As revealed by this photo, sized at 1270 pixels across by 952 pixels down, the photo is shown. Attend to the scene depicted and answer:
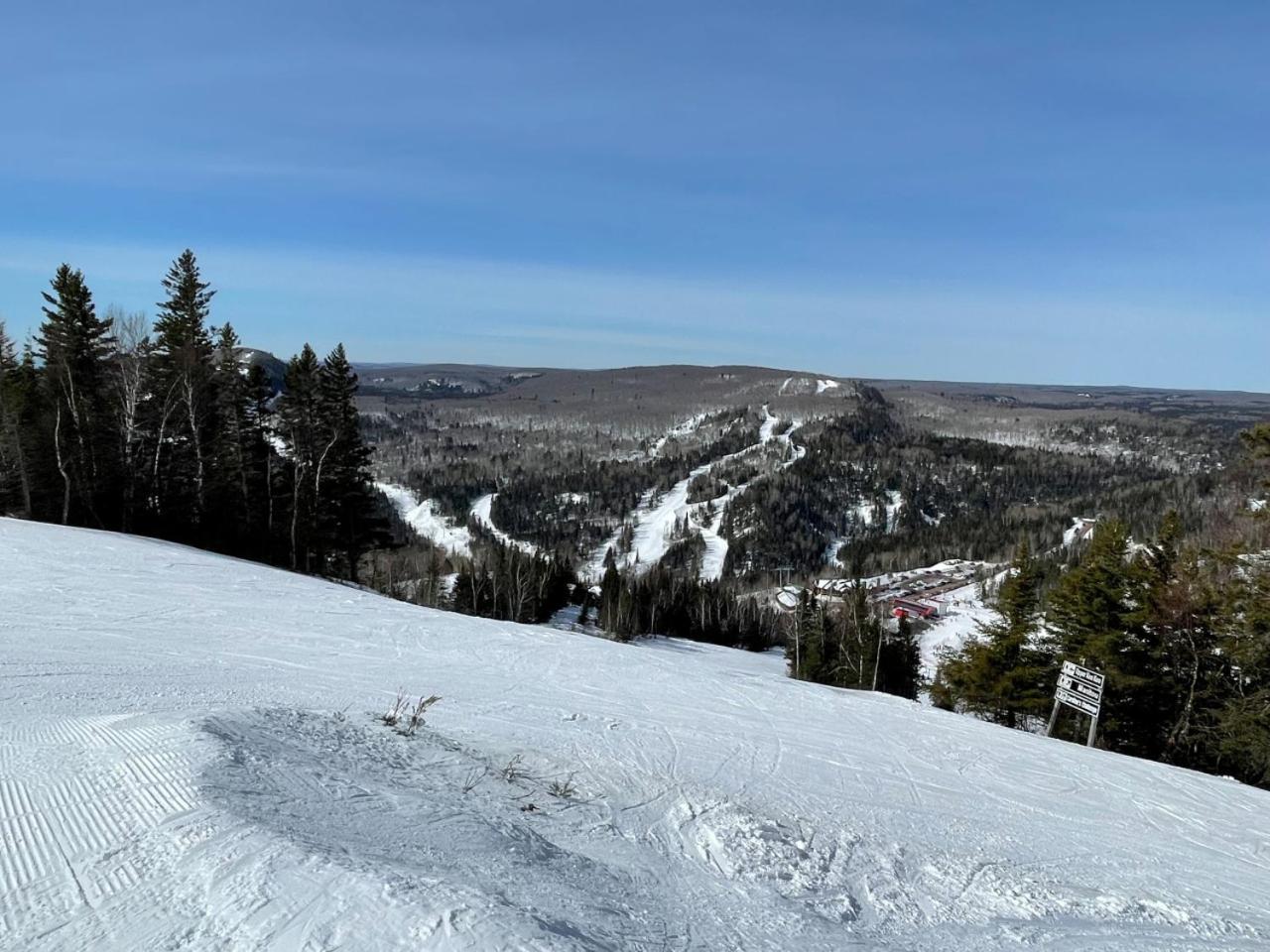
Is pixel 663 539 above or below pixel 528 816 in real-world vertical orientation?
below

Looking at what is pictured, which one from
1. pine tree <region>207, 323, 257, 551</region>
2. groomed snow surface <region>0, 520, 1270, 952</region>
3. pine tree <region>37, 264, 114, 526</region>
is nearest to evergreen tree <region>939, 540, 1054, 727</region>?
groomed snow surface <region>0, 520, 1270, 952</region>

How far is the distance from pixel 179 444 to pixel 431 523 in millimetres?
142434

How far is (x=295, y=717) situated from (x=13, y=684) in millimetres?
3042

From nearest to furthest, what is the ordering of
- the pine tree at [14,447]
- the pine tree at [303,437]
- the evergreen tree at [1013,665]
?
the evergreen tree at [1013,665] → the pine tree at [14,447] → the pine tree at [303,437]

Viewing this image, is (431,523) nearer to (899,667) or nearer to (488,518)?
(488,518)

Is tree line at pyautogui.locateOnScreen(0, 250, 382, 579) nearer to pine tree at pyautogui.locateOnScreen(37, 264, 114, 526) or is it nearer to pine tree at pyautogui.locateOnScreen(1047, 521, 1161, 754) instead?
pine tree at pyautogui.locateOnScreen(37, 264, 114, 526)

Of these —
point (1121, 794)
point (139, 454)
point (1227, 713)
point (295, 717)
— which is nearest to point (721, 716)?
point (1121, 794)

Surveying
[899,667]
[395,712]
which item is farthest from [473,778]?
[899,667]

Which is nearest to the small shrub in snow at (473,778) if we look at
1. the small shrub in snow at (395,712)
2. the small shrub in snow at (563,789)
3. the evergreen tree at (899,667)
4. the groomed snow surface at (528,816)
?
the groomed snow surface at (528,816)

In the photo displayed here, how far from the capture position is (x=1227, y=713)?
17.5 metres

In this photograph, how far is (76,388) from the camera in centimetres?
2661

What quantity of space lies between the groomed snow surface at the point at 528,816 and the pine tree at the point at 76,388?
15754 millimetres

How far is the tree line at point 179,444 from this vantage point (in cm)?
2561

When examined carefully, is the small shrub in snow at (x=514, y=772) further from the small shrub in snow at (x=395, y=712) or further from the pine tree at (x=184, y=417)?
the pine tree at (x=184, y=417)
